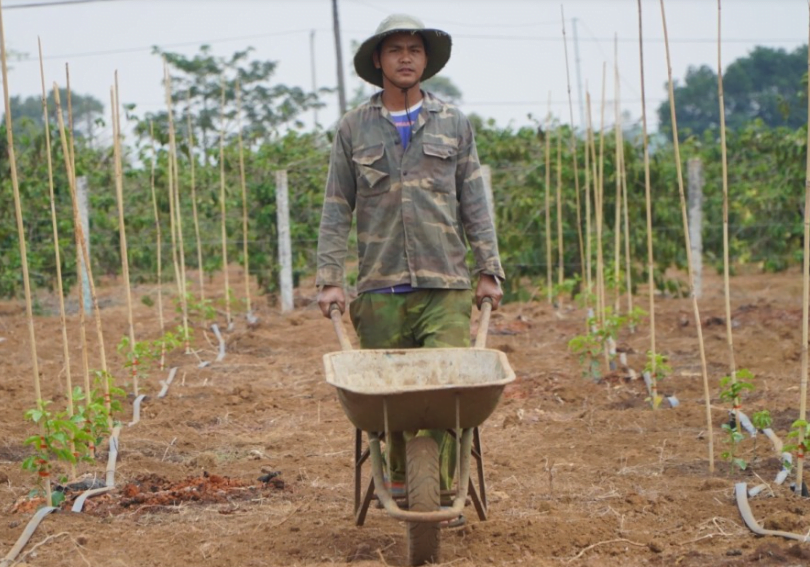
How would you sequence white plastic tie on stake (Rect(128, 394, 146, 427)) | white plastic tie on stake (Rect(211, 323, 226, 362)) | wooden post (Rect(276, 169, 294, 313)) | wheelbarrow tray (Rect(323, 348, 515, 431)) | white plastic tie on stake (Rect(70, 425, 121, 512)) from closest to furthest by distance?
wheelbarrow tray (Rect(323, 348, 515, 431))
white plastic tie on stake (Rect(70, 425, 121, 512))
white plastic tie on stake (Rect(128, 394, 146, 427))
white plastic tie on stake (Rect(211, 323, 226, 362))
wooden post (Rect(276, 169, 294, 313))

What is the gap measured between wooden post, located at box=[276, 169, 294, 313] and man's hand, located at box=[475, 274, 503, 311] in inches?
289

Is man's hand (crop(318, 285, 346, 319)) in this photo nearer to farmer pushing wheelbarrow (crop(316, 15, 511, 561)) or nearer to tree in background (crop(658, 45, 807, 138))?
farmer pushing wheelbarrow (crop(316, 15, 511, 561))

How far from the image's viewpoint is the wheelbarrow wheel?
315 centimetres

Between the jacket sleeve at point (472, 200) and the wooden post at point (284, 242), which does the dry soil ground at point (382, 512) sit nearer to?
the jacket sleeve at point (472, 200)

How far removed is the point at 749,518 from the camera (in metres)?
3.54

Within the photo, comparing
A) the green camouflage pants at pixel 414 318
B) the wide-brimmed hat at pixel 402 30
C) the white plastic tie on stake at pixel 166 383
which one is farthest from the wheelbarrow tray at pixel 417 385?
the white plastic tie on stake at pixel 166 383

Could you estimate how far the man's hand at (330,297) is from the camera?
3834 millimetres

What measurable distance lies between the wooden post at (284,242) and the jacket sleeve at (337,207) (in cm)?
719

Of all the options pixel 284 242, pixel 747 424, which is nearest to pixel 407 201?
pixel 747 424

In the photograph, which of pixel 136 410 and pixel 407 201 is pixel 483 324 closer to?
pixel 407 201

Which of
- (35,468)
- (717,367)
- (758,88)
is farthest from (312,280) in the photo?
(758,88)

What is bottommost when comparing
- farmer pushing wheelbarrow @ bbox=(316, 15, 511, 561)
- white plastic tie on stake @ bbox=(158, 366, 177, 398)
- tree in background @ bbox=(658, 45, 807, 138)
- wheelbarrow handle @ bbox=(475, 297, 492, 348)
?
white plastic tie on stake @ bbox=(158, 366, 177, 398)

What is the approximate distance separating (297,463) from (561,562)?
1855 millimetres

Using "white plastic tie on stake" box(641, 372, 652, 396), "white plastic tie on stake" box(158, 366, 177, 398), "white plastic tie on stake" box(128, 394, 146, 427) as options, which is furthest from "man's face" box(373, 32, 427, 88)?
"white plastic tie on stake" box(158, 366, 177, 398)
